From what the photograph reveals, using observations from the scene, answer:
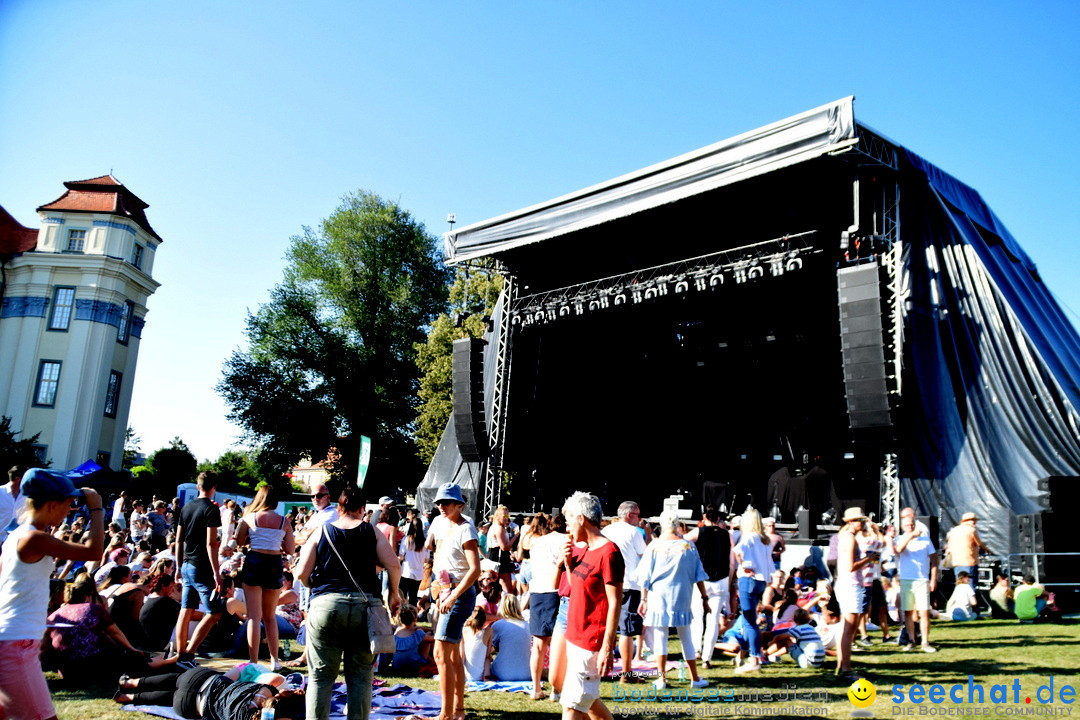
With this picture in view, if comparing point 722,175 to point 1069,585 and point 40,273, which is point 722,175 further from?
point 40,273

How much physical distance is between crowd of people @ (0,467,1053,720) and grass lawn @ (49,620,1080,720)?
25cm

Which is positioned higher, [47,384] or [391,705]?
[47,384]

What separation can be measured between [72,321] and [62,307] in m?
0.86

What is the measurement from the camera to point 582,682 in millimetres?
3910

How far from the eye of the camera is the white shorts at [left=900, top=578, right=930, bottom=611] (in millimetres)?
7594

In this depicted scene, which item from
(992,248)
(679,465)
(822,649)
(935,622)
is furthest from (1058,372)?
(679,465)

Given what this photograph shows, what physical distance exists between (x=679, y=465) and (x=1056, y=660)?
1471cm

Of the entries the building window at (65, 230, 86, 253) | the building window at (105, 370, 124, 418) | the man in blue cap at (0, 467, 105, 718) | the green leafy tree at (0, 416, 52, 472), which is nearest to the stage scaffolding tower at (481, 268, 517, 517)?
the green leafy tree at (0, 416, 52, 472)

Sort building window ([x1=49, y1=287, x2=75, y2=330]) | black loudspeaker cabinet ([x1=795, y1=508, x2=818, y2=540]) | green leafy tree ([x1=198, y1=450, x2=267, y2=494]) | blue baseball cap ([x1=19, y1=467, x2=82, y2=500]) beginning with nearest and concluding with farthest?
blue baseball cap ([x1=19, y1=467, x2=82, y2=500]) < black loudspeaker cabinet ([x1=795, y1=508, x2=818, y2=540]) < building window ([x1=49, y1=287, x2=75, y2=330]) < green leafy tree ([x1=198, y1=450, x2=267, y2=494])

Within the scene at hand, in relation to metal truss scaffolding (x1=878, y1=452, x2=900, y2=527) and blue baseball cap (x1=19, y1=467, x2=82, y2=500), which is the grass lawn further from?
metal truss scaffolding (x1=878, y1=452, x2=900, y2=527)

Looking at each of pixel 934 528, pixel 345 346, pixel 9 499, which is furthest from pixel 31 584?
pixel 345 346

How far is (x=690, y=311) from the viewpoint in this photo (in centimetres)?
1903

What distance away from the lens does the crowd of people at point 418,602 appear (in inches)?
156

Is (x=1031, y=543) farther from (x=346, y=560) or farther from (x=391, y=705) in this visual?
(x=346, y=560)
